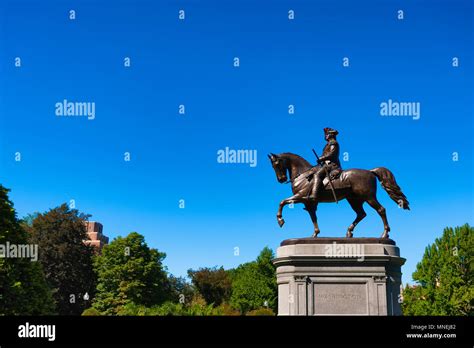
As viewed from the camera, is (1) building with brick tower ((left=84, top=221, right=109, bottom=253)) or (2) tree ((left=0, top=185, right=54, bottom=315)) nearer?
(2) tree ((left=0, top=185, right=54, bottom=315))

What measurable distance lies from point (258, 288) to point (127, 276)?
1917 centimetres

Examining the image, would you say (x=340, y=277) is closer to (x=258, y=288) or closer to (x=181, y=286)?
(x=258, y=288)

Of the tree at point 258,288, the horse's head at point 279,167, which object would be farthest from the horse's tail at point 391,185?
the tree at point 258,288

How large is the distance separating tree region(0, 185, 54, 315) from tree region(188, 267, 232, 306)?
45.7 meters

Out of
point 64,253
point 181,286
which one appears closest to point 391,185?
point 64,253

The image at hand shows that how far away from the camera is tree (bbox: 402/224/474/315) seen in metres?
58.1

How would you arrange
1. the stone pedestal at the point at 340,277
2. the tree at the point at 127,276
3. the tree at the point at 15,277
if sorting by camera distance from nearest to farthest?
the stone pedestal at the point at 340,277, the tree at the point at 15,277, the tree at the point at 127,276

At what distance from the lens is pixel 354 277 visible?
21594 millimetres

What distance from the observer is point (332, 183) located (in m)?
22.9

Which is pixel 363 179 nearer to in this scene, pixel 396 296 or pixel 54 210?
pixel 396 296

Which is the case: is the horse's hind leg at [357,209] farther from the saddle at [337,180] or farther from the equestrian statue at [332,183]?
the saddle at [337,180]

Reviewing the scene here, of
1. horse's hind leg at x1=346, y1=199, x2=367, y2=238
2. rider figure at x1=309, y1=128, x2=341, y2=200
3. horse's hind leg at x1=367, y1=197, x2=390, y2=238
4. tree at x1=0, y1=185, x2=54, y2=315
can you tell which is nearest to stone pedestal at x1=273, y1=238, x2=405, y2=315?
horse's hind leg at x1=367, y1=197, x2=390, y2=238

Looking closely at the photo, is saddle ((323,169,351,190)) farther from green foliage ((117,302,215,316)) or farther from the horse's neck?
green foliage ((117,302,215,316))

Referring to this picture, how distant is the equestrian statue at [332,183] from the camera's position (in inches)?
903
